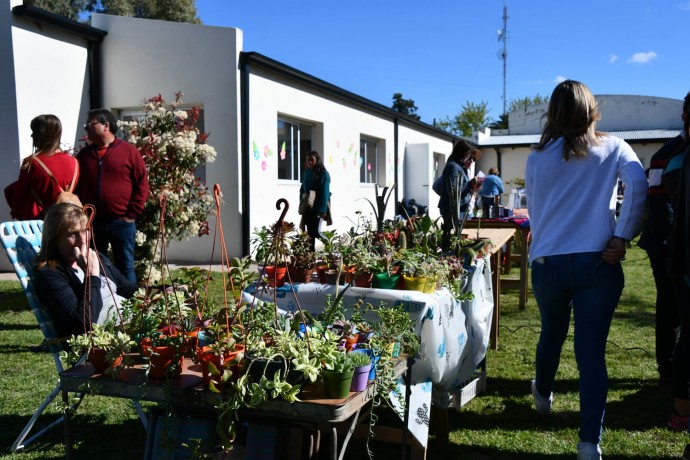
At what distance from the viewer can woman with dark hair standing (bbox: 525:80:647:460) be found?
2.50 meters

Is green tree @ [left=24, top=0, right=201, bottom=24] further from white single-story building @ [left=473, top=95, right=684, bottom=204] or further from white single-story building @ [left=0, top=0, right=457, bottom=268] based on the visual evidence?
white single-story building @ [left=0, top=0, right=457, bottom=268]

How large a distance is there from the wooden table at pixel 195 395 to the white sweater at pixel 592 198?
0.97 metres

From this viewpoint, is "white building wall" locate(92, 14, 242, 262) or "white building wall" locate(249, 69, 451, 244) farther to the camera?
"white building wall" locate(249, 69, 451, 244)

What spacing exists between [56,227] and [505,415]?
246 cm

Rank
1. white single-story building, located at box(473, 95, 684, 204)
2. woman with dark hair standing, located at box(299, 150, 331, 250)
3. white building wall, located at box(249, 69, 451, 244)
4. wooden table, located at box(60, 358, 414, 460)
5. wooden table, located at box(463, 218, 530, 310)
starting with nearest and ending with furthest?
wooden table, located at box(60, 358, 414, 460) → wooden table, located at box(463, 218, 530, 310) → woman with dark hair standing, located at box(299, 150, 331, 250) → white building wall, located at box(249, 69, 451, 244) → white single-story building, located at box(473, 95, 684, 204)

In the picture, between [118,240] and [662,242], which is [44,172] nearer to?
[118,240]

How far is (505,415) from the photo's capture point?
132 inches

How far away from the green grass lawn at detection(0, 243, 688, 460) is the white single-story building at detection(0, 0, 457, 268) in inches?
177

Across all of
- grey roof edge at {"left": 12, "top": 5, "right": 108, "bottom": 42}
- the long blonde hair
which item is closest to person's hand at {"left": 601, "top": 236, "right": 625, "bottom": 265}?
the long blonde hair

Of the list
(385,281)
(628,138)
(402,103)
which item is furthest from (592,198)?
(402,103)

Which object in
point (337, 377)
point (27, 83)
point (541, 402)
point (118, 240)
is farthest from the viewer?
point (27, 83)

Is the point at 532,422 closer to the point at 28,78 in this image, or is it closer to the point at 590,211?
the point at 590,211

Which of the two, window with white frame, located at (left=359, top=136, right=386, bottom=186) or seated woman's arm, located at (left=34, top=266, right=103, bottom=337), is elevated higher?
window with white frame, located at (left=359, top=136, right=386, bottom=186)

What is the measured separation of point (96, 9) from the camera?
2905 centimetres
